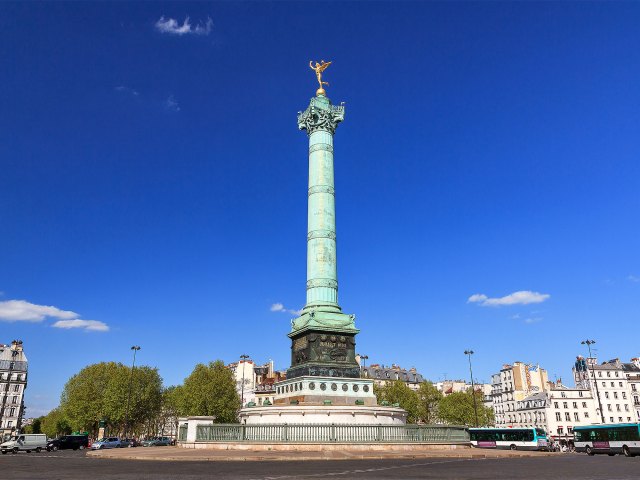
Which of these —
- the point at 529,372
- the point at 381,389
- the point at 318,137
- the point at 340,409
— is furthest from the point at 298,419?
the point at 529,372

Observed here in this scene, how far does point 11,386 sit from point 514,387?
90.5 metres

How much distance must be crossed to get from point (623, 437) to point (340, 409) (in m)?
20.5

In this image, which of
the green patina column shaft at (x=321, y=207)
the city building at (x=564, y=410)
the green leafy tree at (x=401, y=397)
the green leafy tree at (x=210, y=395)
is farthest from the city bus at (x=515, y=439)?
the city building at (x=564, y=410)

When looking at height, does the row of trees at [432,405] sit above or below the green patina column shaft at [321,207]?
below

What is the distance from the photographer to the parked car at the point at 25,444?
39.8m

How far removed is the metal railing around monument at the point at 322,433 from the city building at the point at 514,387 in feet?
247

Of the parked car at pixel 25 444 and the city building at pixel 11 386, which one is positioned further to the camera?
the city building at pixel 11 386

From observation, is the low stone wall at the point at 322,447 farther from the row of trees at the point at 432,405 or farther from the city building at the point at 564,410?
the city building at the point at 564,410

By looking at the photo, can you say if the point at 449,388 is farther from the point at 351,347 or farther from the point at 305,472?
the point at 305,472

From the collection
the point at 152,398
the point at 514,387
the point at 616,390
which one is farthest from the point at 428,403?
the point at 152,398

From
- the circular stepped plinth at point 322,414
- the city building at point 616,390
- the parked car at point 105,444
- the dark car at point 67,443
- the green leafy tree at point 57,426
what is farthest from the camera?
the green leafy tree at point 57,426

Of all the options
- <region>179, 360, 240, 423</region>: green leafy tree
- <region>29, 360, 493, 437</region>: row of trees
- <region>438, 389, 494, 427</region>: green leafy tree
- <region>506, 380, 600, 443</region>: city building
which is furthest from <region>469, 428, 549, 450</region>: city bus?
<region>506, 380, 600, 443</region>: city building

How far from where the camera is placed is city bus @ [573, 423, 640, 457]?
109 feet

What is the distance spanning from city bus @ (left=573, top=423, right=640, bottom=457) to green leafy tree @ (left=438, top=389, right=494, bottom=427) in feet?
115
